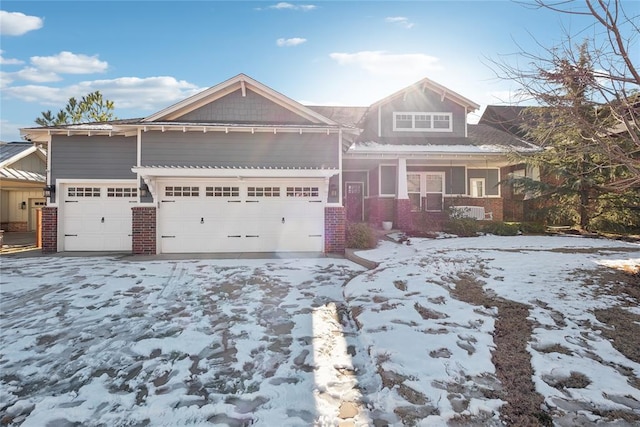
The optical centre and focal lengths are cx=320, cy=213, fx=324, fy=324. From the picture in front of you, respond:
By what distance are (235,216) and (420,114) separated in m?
9.71

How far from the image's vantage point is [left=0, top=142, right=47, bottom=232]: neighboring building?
623 inches

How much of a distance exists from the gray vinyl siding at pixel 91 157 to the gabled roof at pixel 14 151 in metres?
7.82

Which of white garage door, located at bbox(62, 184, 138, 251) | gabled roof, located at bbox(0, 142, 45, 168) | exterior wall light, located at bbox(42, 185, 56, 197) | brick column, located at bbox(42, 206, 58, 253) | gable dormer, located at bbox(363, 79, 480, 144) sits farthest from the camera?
gabled roof, located at bbox(0, 142, 45, 168)

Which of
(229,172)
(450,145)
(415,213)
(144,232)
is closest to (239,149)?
(229,172)

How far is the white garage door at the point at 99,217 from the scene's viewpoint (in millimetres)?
10414

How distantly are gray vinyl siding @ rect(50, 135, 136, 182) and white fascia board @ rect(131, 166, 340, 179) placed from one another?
62.9 inches

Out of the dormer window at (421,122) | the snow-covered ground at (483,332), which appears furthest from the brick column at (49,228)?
the dormer window at (421,122)

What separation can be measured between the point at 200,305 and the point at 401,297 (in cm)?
325

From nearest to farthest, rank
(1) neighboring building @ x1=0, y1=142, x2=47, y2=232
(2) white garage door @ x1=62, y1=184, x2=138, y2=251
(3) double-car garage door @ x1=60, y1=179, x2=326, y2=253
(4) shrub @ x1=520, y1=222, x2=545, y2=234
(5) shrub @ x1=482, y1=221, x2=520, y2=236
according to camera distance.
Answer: (3) double-car garage door @ x1=60, y1=179, x2=326, y2=253 < (2) white garage door @ x1=62, y1=184, x2=138, y2=251 < (5) shrub @ x1=482, y1=221, x2=520, y2=236 < (4) shrub @ x1=520, y1=222, x2=545, y2=234 < (1) neighboring building @ x1=0, y1=142, x2=47, y2=232

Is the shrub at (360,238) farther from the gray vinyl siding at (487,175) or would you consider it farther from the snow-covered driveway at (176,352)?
the gray vinyl siding at (487,175)

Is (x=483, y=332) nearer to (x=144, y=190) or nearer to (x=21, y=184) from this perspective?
(x=144, y=190)

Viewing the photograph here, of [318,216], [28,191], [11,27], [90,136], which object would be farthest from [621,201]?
[28,191]

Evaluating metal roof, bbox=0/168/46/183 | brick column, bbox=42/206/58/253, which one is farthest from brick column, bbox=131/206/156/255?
metal roof, bbox=0/168/46/183

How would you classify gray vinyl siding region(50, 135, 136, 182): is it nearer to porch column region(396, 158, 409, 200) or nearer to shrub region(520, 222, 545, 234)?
porch column region(396, 158, 409, 200)
